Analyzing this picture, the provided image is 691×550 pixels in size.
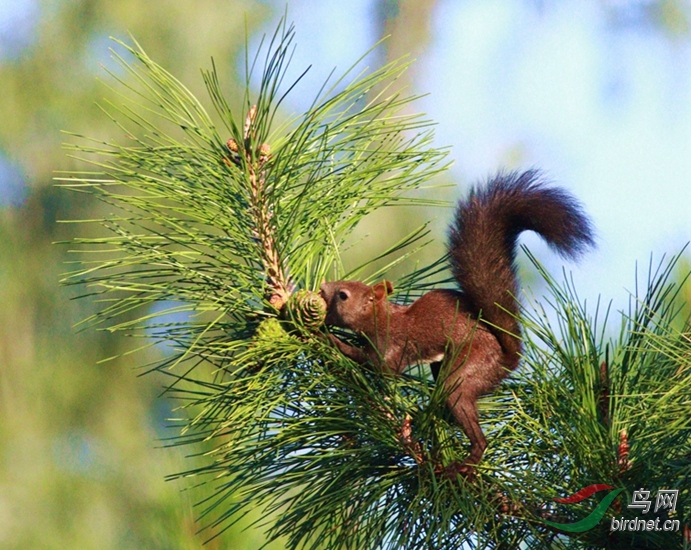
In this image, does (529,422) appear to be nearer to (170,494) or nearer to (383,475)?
(383,475)

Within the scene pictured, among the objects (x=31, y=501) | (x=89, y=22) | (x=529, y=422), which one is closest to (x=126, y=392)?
(x=31, y=501)

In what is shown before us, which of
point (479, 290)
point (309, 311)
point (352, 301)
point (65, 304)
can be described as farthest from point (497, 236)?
point (65, 304)

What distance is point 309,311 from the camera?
88 cm

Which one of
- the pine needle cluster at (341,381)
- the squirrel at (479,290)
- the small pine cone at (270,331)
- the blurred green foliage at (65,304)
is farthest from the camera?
the blurred green foliage at (65,304)

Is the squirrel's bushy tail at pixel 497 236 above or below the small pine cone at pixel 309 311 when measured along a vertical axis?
above

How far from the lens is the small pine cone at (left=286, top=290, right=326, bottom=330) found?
0.88 metres

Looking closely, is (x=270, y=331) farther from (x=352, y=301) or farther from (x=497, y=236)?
(x=497, y=236)

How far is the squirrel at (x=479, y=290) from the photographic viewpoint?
980mm

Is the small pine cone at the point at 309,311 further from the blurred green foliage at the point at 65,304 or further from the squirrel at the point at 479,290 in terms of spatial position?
the blurred green foliage at the point at 65,304

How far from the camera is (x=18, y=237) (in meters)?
3.39

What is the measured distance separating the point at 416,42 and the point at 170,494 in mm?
3511

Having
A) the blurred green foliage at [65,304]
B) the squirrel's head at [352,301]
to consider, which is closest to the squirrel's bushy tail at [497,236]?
the squirrel's head at [352,301]

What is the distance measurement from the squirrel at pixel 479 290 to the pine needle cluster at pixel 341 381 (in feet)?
0.16

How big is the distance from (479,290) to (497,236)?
0.25 ft
